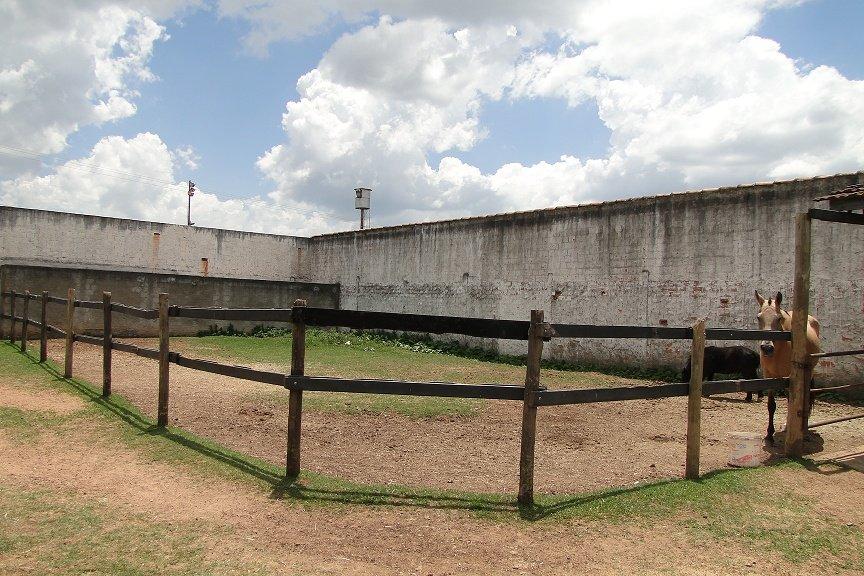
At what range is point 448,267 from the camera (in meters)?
19.8

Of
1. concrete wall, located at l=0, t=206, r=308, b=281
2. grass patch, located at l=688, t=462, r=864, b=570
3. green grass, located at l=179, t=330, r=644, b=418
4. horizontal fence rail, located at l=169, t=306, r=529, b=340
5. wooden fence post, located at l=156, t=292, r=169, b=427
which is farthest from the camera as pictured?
concrete wall, located at l=0, t=206, r=308, b=281

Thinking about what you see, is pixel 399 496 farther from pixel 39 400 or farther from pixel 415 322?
pixel 39 400

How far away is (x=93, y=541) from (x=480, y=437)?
4344 mm

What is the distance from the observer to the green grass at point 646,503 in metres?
3.98

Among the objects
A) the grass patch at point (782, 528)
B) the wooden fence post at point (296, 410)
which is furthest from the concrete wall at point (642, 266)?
the wooden fence post at point (296, 410)

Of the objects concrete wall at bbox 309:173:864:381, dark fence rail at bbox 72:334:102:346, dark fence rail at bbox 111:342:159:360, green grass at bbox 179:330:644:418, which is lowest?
green grass at bbox 179:330:644:418

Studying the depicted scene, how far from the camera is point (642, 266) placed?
47.3 ft

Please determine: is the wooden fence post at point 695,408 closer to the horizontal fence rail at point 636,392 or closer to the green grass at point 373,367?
the horizontal fence rail at point 636,392

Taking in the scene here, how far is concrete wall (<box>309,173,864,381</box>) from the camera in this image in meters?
11.2

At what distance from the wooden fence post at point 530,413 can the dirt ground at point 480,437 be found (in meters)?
0.54

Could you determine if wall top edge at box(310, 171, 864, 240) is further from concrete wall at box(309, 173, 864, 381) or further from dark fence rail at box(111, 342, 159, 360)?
dark fence rail at box(111, 342, 159, 360)

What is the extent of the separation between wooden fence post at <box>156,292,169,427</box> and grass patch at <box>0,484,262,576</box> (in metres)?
2.31

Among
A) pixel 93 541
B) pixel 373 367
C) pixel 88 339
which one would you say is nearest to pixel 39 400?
pixel 88 339

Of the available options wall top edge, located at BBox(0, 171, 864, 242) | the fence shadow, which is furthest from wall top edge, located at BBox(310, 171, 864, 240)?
the fence shadow
